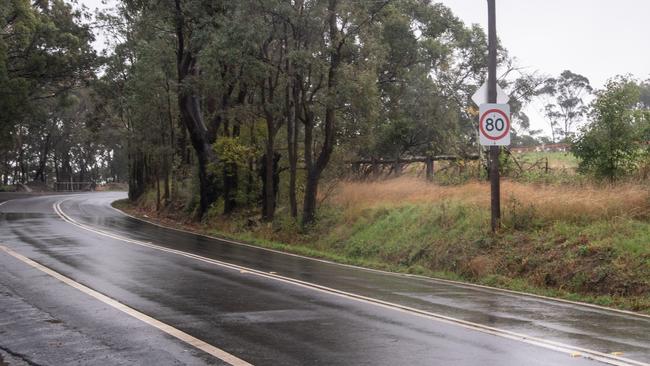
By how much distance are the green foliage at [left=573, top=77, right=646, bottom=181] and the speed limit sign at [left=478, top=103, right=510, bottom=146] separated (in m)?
2.38

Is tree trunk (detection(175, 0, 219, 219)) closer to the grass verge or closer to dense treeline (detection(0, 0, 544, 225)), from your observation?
dense treeline (detection(0, 0, 544, 225))

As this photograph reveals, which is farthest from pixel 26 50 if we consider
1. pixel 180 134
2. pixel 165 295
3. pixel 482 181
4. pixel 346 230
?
pixel 165 295

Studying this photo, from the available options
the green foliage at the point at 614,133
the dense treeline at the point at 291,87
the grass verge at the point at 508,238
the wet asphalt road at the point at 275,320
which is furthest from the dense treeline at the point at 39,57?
the green foliage at the point at 614,133

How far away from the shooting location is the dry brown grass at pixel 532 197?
47.8ft

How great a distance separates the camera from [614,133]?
16.1 metres

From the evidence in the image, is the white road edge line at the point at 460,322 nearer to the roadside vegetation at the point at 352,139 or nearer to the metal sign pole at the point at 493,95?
the roadside vegetation at the point at 352,139

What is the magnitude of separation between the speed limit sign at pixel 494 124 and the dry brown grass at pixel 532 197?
1717mm

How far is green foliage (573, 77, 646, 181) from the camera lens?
1577 centimetres

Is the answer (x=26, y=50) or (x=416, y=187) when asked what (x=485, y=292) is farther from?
(x=26, y=50)

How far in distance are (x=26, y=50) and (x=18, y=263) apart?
30869mm

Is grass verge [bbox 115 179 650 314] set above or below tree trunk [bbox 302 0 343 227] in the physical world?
below

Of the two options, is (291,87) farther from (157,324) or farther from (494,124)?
(157,324)

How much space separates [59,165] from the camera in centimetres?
10125

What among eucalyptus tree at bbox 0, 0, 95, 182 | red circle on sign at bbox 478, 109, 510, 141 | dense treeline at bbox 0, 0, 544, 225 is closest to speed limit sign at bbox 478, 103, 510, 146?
red circle on sign at bbox 478, 109, 510, 141
